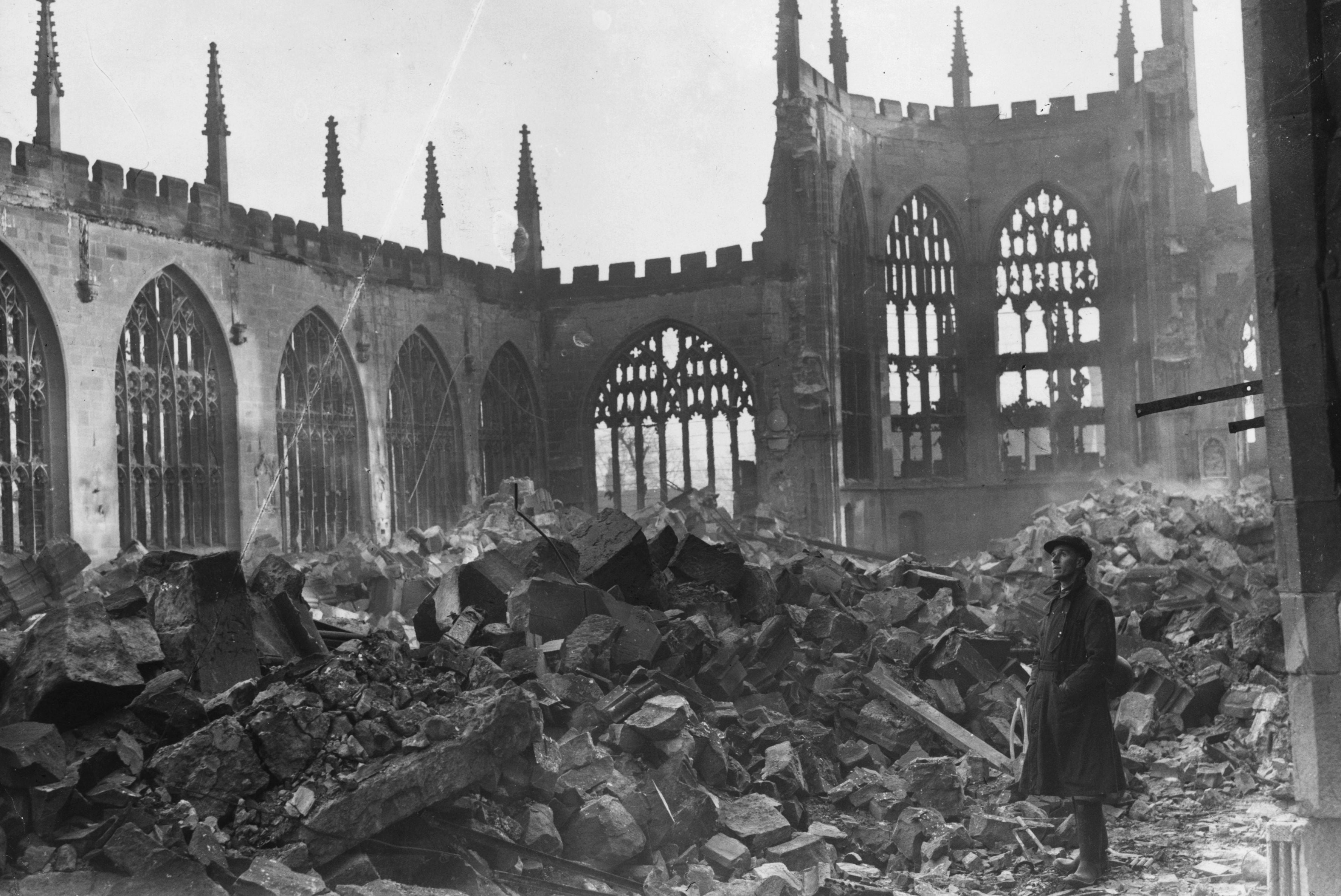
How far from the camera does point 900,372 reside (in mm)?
28734

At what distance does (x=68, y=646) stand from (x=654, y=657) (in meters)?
3.74

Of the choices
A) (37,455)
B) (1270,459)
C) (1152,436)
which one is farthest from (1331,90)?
(1152,436)

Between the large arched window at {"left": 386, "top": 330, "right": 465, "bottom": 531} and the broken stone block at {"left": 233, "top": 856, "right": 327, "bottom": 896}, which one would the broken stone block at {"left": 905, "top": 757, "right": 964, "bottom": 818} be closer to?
the broken stone block at {"left": 233, "top": 856, "right": 327, "bottom": 896}

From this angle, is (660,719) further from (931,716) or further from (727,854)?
(931,716)

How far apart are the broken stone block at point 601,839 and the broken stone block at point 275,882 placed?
1.46m

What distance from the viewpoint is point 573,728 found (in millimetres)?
7379

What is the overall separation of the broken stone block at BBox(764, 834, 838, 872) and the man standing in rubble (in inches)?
43.7

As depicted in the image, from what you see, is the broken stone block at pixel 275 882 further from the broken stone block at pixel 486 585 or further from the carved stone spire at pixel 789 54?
the carved stone spire at pixel 789 54

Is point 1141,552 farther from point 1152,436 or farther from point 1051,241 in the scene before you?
point 1051,241

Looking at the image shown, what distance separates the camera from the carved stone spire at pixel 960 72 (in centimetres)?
3061

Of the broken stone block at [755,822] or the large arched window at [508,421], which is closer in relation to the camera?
the broken stone block at [755,822]

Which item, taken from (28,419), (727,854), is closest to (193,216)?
(28,419)

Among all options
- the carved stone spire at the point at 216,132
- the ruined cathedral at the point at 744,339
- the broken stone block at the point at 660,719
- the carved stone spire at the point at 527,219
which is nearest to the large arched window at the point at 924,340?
the ruined cathedral at the point at 744,339

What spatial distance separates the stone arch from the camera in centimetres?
2694
